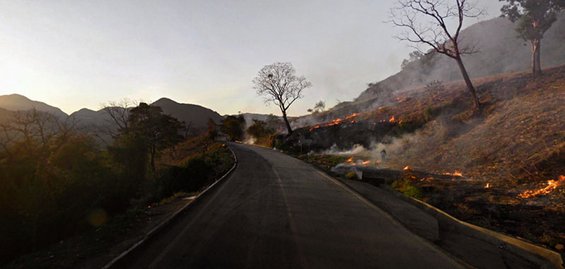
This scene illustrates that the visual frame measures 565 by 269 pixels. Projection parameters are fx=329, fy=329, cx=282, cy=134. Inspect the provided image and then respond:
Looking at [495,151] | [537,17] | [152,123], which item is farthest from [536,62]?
[152,123]

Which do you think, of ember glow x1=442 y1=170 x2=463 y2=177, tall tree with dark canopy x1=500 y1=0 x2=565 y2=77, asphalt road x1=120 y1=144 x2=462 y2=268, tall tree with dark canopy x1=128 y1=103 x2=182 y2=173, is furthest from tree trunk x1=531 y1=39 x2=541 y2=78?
tall tree with dark canopy x1=128 y1=103 x2=182 y2=173

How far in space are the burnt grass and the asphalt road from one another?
2.62 meters

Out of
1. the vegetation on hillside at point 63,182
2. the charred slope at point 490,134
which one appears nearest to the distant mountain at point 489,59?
the charred slope at point 490,134

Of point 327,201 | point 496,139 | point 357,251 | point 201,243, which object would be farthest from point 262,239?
point 496,139

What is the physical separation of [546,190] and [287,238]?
28.1 feet

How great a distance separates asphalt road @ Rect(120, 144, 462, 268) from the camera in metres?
5.98

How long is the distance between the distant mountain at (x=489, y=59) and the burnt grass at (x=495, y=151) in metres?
26.5

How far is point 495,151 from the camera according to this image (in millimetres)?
15844

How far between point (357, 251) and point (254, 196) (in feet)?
22.2

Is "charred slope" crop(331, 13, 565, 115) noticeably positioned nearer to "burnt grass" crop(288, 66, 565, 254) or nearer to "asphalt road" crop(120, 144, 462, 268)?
"burnt grass" crop(288, 66, 565, 254)

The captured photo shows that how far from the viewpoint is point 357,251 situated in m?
6.48

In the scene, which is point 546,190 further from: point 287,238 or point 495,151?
point 287,238

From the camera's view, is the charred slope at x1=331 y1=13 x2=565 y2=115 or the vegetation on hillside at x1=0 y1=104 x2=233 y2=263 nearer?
the vegetation on hillside at x1=0 y1=104 x2=233 y2=263

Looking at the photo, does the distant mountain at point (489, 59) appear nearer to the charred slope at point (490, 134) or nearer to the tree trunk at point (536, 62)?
the tree trunk at point (536, 62)
